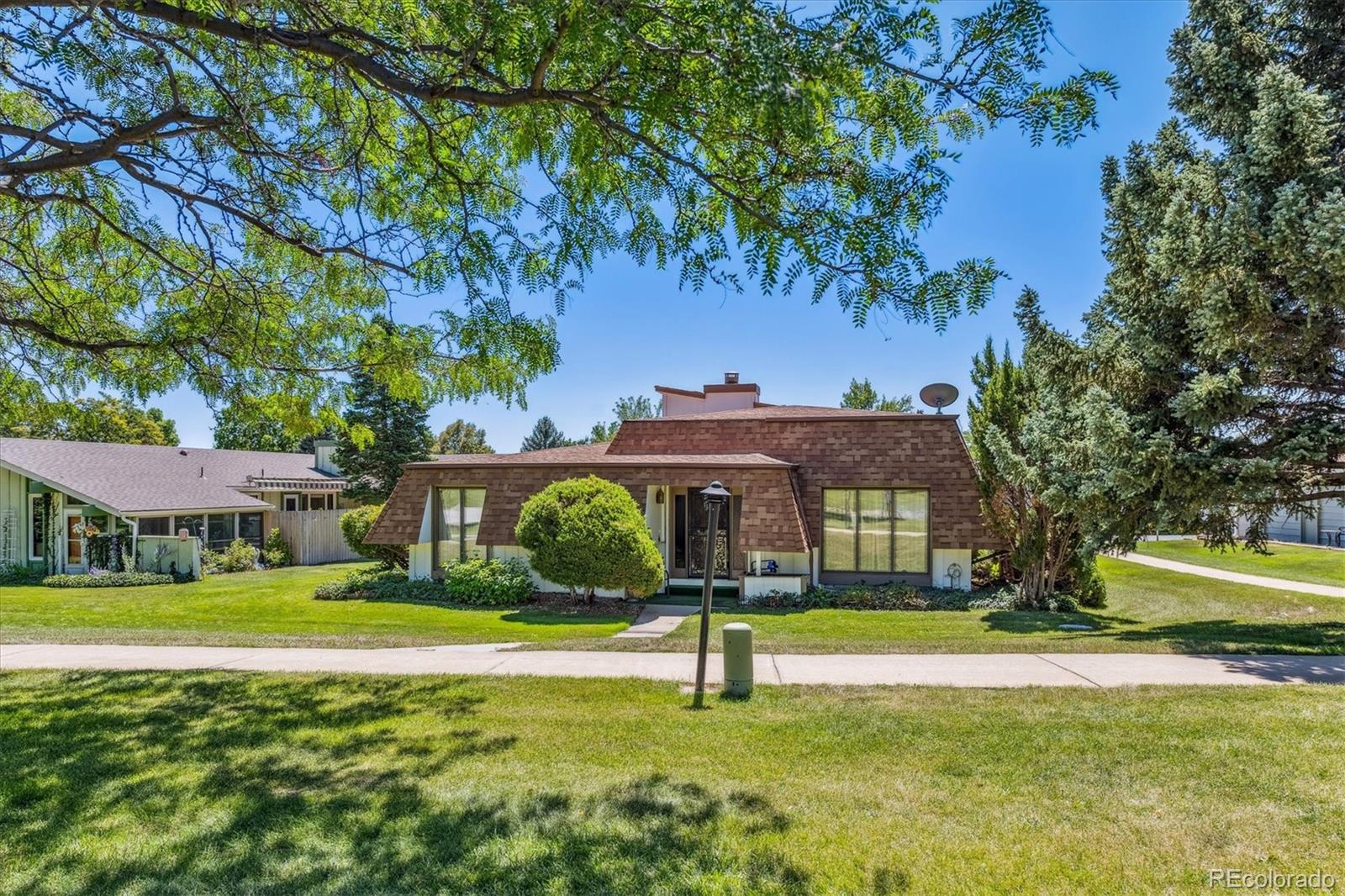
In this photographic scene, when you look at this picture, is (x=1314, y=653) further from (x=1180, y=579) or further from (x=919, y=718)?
(x=1180, y=579)

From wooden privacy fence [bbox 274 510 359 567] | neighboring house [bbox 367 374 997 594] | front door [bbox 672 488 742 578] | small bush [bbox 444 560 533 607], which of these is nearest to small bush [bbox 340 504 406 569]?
neighboring house [bbox 367 374 997 594]

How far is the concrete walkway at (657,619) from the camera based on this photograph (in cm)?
1050

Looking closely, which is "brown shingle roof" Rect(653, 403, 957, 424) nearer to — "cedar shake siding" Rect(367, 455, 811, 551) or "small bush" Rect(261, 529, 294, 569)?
"cedar shake siding" Rect(367, 455, 811, 551)

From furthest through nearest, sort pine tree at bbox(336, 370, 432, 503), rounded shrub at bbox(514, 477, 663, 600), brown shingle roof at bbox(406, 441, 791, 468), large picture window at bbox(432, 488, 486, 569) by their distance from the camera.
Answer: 1. pine tree at bbox(336, 370, 432, 503)
2. large picture window at bbox(432, 488, 486, 569)
3. brown shingle roof at bbox(406, 441, 791, 468)
4. rounded shrub at bbox(514, 477, 663, 600)

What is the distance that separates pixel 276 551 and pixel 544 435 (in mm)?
29715

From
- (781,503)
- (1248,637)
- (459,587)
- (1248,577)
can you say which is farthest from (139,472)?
(1248,577)

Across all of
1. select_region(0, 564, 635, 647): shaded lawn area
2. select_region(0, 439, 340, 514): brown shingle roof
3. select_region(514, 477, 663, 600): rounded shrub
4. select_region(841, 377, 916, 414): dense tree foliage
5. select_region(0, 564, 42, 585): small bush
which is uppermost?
select_region(841, 377, 916, 414): dense tree foliage

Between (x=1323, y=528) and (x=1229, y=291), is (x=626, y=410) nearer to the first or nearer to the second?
(x=1323, y=528)

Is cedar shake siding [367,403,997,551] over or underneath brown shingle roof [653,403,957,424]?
underneath

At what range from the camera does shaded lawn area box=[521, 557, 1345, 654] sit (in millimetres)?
8594

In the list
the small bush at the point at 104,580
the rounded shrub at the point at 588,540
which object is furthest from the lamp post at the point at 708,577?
the small bush at the point at 104,580

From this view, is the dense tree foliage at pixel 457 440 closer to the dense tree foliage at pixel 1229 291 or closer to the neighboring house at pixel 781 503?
the neighboring house at pixel 781 503

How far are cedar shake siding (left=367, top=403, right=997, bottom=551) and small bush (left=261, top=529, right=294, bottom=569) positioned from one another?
34.3 feet

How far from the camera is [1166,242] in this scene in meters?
8.77
